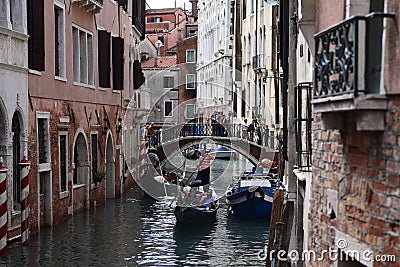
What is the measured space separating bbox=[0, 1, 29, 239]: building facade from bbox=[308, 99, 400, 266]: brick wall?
6.82 metres

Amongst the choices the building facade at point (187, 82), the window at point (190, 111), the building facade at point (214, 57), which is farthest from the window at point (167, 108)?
the building facade at point (214, 57)

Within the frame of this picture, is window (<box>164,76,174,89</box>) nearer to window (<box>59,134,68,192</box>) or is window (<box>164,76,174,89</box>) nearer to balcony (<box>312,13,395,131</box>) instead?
window (<box>59,134,68,192</box>)

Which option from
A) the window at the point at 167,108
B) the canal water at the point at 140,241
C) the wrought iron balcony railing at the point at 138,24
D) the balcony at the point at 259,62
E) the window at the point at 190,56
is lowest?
the canal water at the point at 140,241

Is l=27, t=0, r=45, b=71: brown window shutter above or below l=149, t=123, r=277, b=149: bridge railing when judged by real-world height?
above

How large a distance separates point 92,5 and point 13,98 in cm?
530

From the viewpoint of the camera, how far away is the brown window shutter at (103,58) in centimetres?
1802

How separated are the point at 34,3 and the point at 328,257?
333 inches

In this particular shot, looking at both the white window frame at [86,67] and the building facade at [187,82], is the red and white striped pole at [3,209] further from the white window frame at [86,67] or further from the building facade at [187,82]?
the building facade at [187,82]

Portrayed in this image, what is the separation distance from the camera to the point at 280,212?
9922 mm

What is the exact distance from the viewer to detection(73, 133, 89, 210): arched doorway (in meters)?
Result: 16.5

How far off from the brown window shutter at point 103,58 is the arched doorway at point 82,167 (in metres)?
1.85

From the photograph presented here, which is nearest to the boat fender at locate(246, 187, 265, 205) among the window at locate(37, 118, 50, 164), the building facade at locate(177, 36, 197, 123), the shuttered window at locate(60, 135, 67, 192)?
the shuttered window at locate(60, 135, 67, 192)

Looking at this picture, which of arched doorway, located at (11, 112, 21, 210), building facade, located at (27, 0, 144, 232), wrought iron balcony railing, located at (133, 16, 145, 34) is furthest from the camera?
wrought iron balcony railing, located at (133, 16, 145, 34)

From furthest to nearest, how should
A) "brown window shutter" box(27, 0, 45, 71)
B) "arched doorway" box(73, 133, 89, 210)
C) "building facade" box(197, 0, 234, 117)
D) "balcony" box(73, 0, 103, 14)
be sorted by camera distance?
"building facade" box(197, 0, 234, 117)
"arched doorway" box(73, 133, 89, 210)
"balcony" box(73, 0, 103, 14)
"brown window shutter" box(27, 0, 45, 71)
